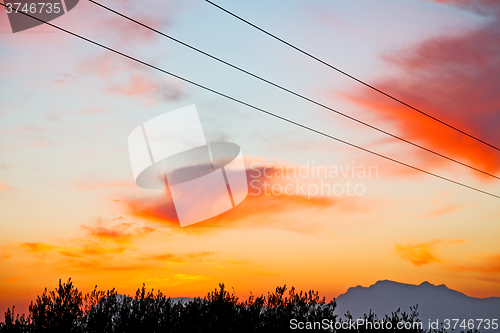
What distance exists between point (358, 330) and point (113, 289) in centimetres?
1724

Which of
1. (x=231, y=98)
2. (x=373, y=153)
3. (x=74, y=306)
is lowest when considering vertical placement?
(x=74, y=306)

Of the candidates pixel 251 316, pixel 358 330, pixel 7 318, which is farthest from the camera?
pixel 251 316

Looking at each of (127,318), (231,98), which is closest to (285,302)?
(127,318)

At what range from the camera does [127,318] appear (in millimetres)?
25969

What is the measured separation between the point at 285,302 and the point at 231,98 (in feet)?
64.3

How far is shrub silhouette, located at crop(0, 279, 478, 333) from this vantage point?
73.8 ft

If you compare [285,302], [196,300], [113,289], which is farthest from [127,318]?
[285,302]

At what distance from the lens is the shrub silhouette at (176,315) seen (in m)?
22.5

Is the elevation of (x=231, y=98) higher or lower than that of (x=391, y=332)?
higher

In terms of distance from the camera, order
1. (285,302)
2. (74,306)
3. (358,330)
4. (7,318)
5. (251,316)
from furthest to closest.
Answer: (285,302), (251,316), (358,330), (74,306), (7,318)

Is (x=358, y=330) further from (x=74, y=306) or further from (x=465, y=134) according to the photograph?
(x=74, y=306)

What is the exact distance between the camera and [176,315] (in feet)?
89.6

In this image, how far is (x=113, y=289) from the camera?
2730cm

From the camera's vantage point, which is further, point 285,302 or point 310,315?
point 285,302
